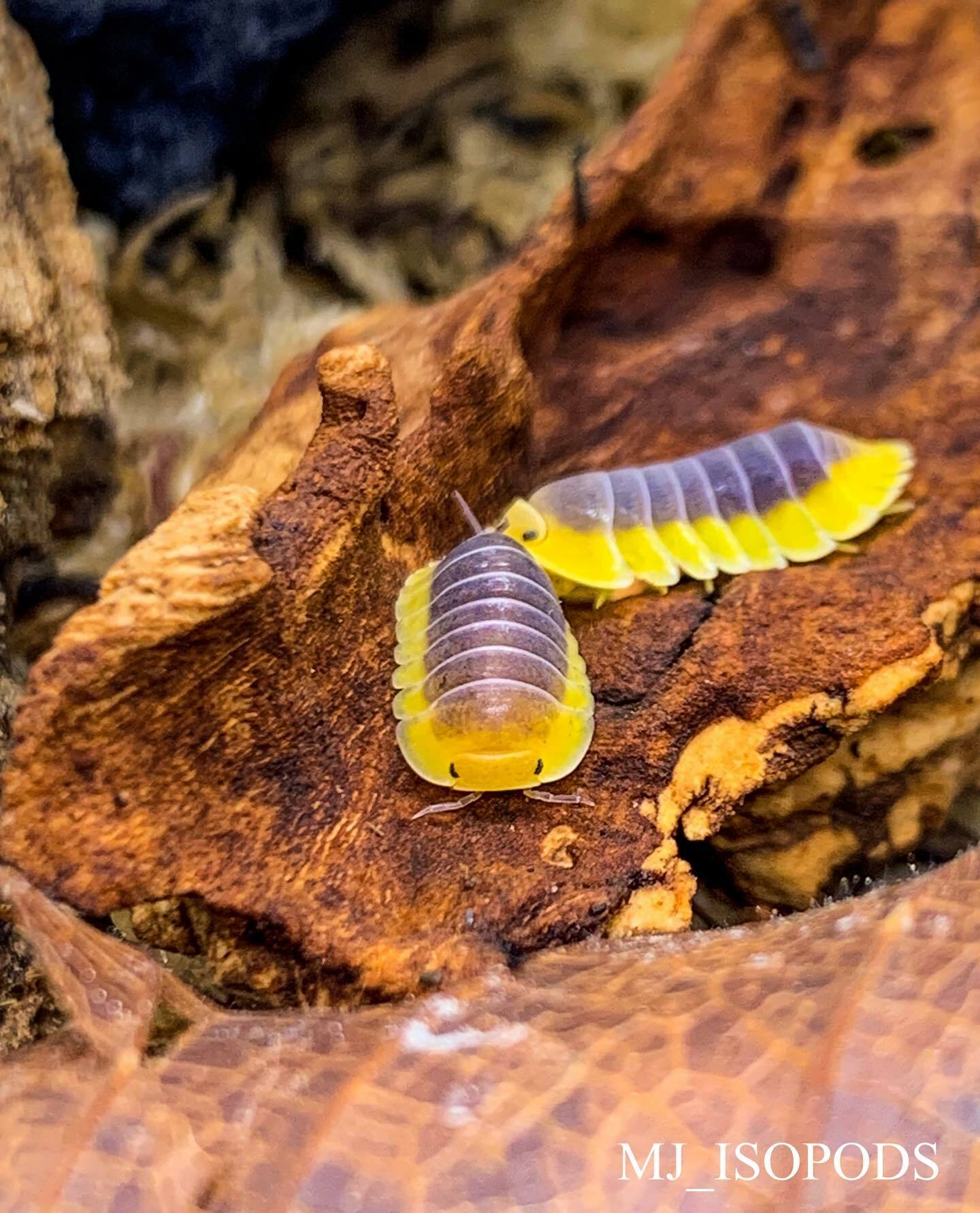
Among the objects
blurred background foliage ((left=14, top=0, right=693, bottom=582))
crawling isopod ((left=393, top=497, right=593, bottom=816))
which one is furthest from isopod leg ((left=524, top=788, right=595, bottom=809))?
blurred background foliage ((left=14, top=0, right=693, bottom=582))

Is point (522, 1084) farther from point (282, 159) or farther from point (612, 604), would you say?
point (282, 159)

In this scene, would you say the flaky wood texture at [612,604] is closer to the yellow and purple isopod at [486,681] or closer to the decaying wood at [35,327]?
the yellow and purple isopod at [486,681]

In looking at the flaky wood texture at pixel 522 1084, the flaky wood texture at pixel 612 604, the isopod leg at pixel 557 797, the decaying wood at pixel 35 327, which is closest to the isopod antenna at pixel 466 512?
the flaky wood texture at pixel 612 604

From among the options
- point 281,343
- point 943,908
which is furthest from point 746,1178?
point 281,343

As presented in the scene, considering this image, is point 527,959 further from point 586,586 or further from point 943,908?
point 586,586

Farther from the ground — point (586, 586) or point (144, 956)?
point (586, 586)

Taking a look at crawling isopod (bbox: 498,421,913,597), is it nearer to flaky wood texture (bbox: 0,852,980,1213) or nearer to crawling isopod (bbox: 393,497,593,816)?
crawling isopod (bbox: 393,497,593,816)

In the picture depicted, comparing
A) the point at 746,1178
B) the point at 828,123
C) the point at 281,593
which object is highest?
the point at 828,123
